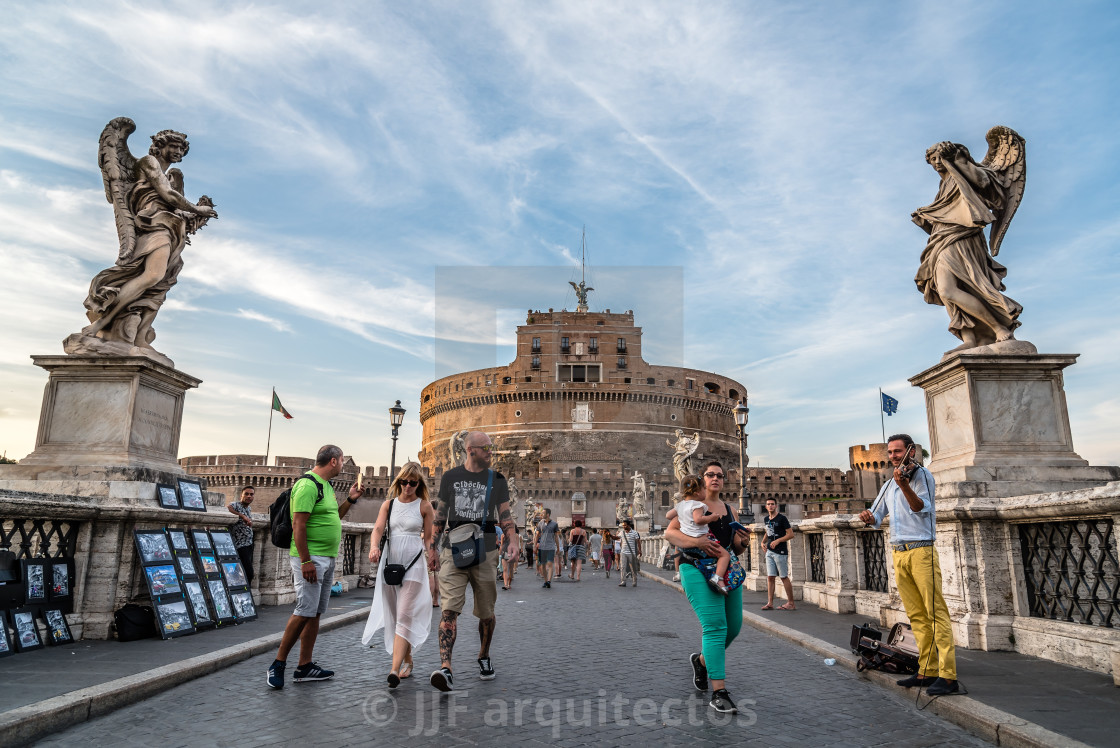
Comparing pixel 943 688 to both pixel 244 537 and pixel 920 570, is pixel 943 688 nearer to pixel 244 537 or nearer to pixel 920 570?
pixel 920 570

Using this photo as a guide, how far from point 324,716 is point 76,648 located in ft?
8.84

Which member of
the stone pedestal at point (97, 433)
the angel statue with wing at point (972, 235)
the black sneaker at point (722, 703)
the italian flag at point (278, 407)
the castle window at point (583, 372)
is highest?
the castle window at point (583, 372)

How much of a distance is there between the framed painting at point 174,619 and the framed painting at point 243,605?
82cm

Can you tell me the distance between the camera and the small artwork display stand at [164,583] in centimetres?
591

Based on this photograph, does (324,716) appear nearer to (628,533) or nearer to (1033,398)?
(1033,398)

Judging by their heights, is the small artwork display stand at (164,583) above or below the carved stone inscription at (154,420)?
below

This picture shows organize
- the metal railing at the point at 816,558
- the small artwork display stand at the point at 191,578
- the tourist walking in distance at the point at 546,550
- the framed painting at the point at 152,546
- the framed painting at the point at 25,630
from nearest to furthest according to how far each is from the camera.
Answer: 1. the framed painting at the point at 25,630
2. the framed painting at the point at 152,546
3. the small artwork display stand at the point at 191,578
4. the metal railing at the point at 816,558
5. the tourist walking in distance at the point at 546,550

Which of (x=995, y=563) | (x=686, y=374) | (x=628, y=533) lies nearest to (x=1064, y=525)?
(x=995, y=563)

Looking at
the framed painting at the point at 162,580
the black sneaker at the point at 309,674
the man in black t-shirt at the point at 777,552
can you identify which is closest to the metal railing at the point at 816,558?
the man in black t-shirt at the point at 777,552

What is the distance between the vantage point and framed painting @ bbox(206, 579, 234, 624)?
6730 millimetres

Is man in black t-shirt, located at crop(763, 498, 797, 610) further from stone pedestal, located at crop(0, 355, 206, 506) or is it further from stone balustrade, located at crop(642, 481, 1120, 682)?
stone pedestal, located at crop(0, 355, 206, 506)

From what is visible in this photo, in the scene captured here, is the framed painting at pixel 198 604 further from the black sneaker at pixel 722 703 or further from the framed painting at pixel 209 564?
the black sneaker at pixel 722 703

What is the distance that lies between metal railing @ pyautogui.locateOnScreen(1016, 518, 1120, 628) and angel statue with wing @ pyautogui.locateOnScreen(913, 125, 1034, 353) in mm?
1803

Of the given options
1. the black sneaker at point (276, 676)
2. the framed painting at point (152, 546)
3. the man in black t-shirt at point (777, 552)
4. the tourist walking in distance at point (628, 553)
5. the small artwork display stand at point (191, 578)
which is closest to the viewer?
the black sneaker at point (276, 676)
